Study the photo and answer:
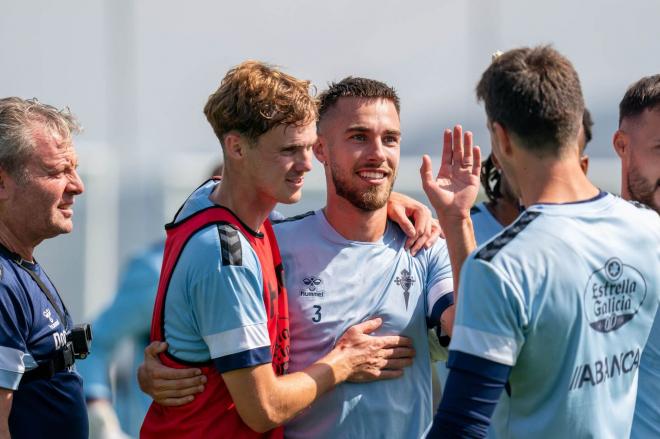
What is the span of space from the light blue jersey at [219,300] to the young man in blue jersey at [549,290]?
74 centimetres

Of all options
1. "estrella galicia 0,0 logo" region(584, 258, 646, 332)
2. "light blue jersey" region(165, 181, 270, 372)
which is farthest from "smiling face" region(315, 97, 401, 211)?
"estrella galicia 0,0 logo" region(584, 258, 646, 332)

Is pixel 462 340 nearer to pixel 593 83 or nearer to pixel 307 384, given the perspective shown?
pixel 307 384

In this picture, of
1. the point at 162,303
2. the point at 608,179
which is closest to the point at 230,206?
Answer: the point at 162,303

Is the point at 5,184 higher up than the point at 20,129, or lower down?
lower down

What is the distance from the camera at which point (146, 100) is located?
7.53 m

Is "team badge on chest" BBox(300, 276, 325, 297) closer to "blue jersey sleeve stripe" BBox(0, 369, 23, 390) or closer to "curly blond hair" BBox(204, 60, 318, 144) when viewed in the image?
"curly blond hair" BBox(204, 60, 318, 144)

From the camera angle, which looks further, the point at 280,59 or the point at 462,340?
the point at 280,59

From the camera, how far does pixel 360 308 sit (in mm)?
3318

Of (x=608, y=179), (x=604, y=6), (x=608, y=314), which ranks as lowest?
(x=608, y=179)

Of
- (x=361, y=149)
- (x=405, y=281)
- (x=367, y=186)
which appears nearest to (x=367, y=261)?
(x=405, y=281)

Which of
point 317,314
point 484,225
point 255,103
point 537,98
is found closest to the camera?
point 537,98

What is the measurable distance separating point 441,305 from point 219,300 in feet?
2.80

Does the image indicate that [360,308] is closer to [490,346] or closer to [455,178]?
[455,178]

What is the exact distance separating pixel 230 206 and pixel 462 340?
1020 millimetres
